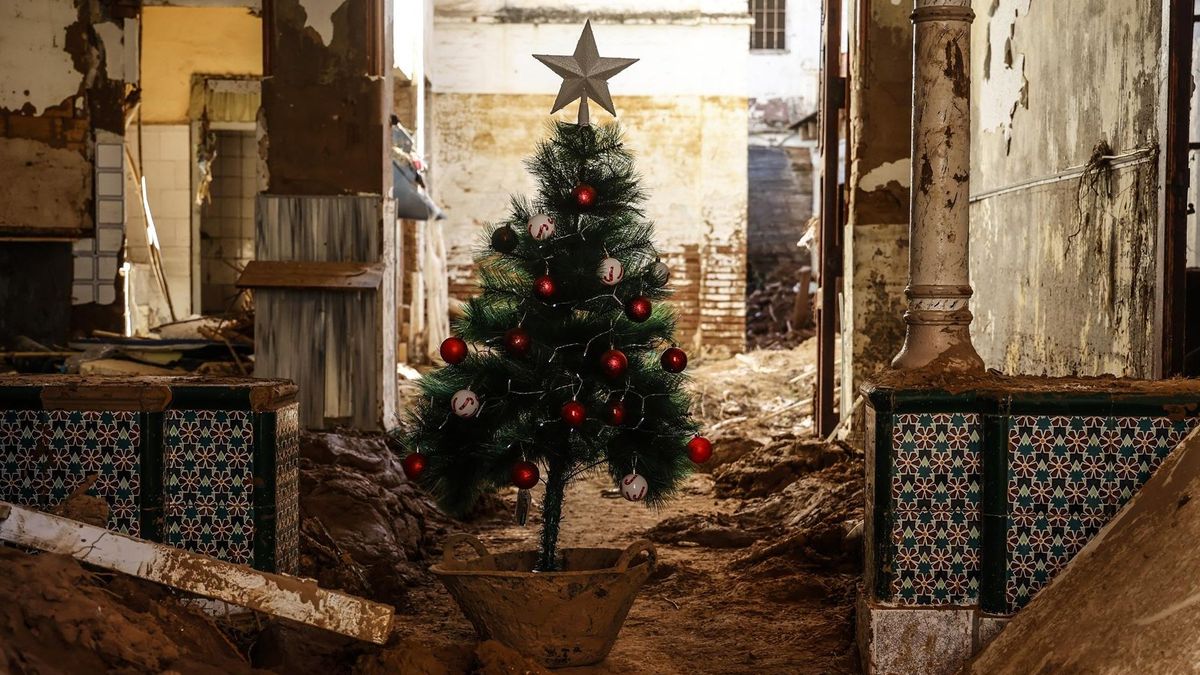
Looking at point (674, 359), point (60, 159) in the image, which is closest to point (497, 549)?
point (674, 359)

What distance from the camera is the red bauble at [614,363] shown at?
184 inches

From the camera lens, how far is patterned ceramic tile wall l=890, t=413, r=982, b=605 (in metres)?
4.29

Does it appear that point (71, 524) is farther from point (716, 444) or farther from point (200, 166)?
point (200, 166)

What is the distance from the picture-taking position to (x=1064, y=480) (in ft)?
13.9

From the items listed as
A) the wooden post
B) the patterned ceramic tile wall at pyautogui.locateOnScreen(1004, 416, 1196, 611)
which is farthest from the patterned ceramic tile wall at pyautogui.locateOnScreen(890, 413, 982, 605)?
the wooden post

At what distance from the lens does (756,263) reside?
2358 cm

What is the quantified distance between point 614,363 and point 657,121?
12986 mm

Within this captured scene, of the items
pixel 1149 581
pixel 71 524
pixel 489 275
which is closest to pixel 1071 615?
pixel 1149 581

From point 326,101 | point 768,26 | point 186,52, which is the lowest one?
point 326,101

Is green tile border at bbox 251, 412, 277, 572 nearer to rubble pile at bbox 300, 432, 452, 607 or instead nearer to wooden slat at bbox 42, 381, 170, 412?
wooden slat at bbox 42, 381, 170, 412

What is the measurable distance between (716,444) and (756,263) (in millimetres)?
13907

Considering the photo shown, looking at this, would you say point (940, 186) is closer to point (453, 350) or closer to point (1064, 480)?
point (1064, 480)

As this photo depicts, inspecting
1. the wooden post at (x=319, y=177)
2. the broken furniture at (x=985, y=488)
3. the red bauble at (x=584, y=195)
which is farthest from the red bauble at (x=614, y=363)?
the wooden post at (x=319, y=177)

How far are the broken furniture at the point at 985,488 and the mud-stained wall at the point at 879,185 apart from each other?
4667mm
